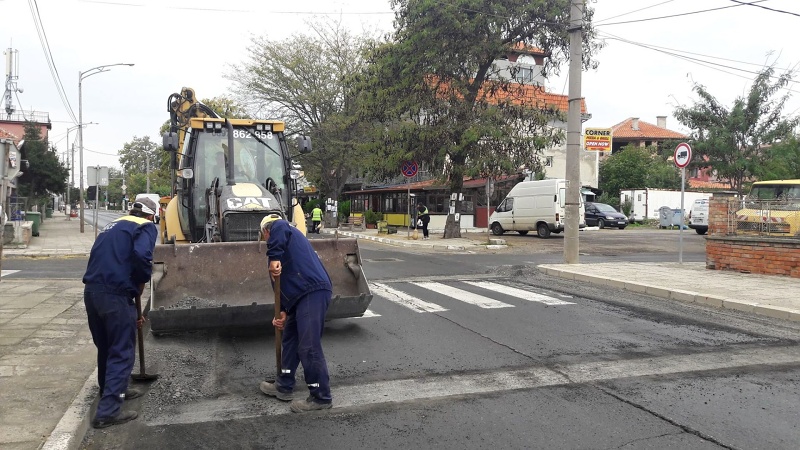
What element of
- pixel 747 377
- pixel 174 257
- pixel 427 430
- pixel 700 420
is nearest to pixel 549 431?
pixel 427 430

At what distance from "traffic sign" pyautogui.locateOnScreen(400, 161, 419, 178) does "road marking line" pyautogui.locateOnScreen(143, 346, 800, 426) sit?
17132 millimetres

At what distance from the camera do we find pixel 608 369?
242 inches

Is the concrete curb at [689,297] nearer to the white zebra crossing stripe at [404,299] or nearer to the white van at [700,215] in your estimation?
the white zebra crossing stripe at [404,299]

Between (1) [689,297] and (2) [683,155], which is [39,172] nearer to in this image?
(2) [683,155]

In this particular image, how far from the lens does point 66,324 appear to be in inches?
310

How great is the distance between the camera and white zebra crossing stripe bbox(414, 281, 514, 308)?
32.2 ft

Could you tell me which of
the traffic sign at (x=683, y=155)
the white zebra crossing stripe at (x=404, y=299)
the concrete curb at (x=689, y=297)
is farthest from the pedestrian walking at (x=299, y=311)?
the traffic sign at (x=683, y=155)

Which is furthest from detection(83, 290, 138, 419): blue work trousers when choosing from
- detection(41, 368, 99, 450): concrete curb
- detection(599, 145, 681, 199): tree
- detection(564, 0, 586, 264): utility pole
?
detection(599, 145, 681, 199): tree

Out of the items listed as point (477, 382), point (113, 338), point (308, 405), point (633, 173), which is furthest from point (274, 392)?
point (633, 173)

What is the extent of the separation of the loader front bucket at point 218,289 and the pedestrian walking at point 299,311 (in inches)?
73.1

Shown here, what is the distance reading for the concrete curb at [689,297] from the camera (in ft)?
29.6

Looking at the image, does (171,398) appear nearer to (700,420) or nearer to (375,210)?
(700,420)

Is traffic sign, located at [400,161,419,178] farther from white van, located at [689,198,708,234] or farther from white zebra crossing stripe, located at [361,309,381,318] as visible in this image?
white van, located at [689,198,708,234]

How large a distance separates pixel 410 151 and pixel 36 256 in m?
13.2
